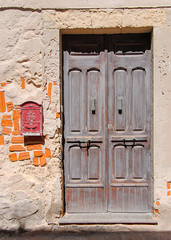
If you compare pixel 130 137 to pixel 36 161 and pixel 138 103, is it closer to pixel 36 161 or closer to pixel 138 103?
pixel 138 103

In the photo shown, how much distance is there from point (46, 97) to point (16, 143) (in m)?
0.73

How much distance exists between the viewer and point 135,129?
2934mm

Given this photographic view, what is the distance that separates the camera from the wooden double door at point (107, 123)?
293 centimetres

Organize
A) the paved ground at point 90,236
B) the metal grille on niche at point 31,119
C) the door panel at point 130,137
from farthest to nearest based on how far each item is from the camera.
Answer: the door panel at point 130,137 → the metal grille on niche at point 31,119 → the paved ground at point 90,236

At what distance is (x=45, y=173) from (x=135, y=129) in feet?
4.44

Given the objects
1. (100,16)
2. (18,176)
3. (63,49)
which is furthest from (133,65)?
(18,176)

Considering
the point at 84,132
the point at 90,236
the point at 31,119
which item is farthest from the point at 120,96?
the point at 90,236

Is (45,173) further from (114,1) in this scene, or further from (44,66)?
(114,1)

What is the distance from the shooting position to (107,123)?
2945 millimetres

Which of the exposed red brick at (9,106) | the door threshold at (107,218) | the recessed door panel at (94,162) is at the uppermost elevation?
the exposed red brick at (9,106)

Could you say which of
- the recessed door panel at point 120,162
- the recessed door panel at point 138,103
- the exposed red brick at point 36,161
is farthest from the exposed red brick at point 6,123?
the recessed door panel at point 138,103

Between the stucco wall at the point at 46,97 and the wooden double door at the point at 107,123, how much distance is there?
0.16 meters

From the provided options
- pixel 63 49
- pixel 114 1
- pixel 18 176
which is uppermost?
pixel 114 1

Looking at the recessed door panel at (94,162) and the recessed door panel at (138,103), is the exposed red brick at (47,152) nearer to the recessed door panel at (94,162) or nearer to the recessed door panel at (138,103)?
the recessed door panel at (94,162)
